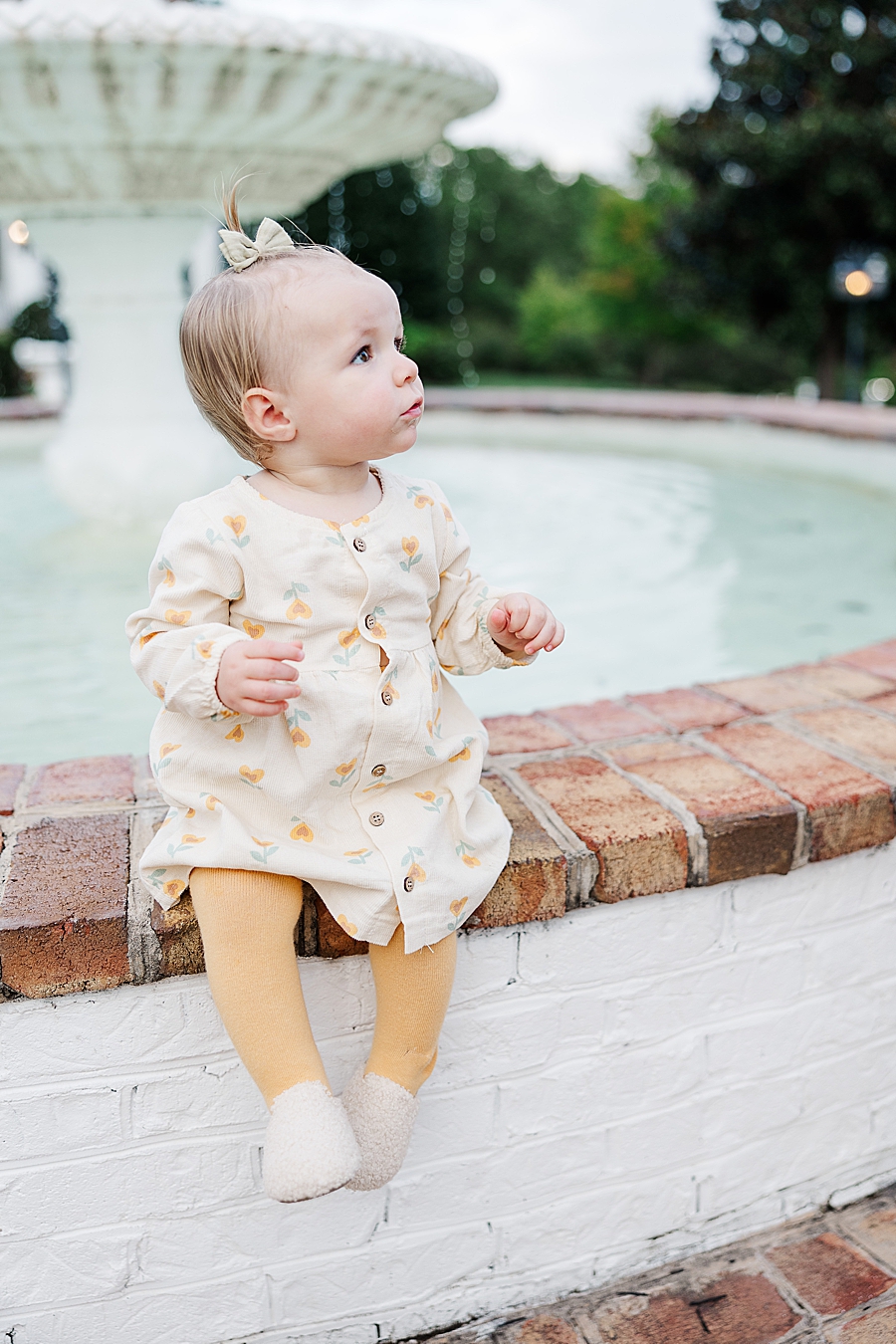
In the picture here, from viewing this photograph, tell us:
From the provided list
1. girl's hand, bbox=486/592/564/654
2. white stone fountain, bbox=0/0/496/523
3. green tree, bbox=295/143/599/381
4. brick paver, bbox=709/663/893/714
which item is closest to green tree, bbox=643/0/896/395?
green tree, bbox=295/143/599/381

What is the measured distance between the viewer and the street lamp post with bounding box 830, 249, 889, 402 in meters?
12.0

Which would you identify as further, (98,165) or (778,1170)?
(98,165)

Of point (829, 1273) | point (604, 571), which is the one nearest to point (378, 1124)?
point (829, 1273)

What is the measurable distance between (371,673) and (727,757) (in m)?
0.58

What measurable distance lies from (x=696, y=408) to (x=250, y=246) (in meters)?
5.88

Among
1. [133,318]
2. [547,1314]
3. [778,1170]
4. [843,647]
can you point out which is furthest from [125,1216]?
[133,318]

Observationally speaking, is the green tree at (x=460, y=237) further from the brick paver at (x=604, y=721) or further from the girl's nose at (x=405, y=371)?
the girl's nose at (x=405, y=371)

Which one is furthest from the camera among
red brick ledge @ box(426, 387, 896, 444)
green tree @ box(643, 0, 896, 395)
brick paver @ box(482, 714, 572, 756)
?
green tree @ box(643, 0, 896, 395)

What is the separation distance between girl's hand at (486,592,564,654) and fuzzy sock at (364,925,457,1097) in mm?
330

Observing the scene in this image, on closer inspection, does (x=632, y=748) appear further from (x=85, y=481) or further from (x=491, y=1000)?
(x=85, y=481)

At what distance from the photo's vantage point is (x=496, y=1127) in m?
1.30

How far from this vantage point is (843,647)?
2.73m

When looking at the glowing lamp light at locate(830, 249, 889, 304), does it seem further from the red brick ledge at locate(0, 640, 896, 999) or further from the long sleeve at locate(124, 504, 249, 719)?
the long sleeve at locate(124, 504, 249, 719)

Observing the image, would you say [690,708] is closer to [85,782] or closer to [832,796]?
[832,796]
